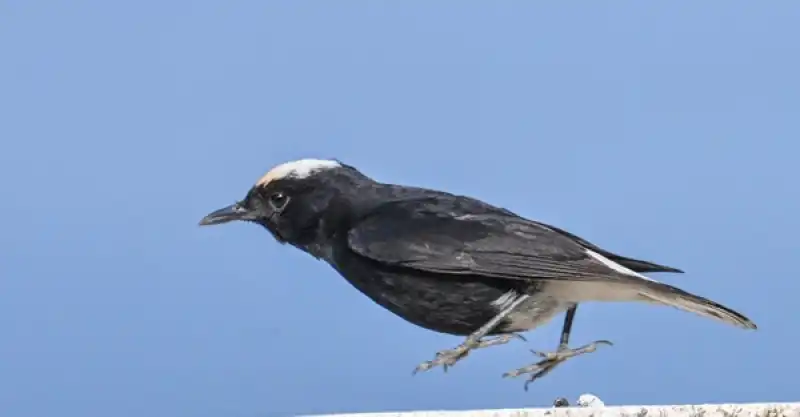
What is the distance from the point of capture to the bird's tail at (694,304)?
10.8ft

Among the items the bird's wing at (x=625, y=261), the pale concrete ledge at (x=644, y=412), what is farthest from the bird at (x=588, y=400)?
the bird's wing at (x=625, y=261)

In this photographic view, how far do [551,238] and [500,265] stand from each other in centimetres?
22

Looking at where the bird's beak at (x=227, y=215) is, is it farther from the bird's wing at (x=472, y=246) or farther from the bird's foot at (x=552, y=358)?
the bird's foot at (x=552, y=358)

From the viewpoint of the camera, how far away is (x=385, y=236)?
3.48m

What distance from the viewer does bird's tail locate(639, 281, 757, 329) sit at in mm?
3293

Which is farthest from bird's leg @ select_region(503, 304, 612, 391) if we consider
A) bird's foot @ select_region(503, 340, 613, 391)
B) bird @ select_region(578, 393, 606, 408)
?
bird @ select_region(578, 393, 606, 408)

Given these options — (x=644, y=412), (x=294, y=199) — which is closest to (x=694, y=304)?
(x=644, y=412)

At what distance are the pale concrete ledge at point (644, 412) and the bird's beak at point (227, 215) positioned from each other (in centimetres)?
177

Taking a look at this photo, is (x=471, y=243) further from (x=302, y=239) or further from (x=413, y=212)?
(x=302, y=239)

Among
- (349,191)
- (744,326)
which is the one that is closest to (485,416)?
(744,326)

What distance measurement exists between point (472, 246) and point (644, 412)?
51.5 inches

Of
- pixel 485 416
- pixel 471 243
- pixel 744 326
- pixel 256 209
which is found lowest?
pixel 485 416

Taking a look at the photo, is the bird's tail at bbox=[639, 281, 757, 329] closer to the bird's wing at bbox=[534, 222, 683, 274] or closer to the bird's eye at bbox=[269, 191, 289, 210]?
the bird's wing at bbox=[534, 222, 683, 274]

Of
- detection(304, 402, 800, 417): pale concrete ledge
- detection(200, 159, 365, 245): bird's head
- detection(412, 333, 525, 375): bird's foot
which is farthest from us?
detection(200, 159, 365, 245): bird's head
